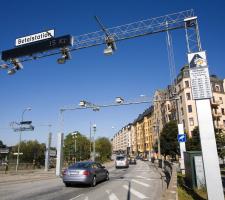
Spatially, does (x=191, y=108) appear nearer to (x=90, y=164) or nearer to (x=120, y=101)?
(x=120, y=101)

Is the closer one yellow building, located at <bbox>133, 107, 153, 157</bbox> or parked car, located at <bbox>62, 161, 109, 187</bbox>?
parked car, located at <bbox>62, 161, 109, 187</bbox>

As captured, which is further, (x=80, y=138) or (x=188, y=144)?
(x=80, y=138)

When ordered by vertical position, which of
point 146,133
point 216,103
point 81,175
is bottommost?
point 81,175

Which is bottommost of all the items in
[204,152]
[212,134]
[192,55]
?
[204,152]

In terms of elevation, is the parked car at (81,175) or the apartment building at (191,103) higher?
the apartment building at (191,103)

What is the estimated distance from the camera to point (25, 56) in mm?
15234

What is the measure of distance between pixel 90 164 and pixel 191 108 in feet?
154

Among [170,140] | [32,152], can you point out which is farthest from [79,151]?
[170,140]

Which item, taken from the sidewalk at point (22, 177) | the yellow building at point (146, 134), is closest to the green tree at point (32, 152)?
the sidewalk at point (22, 177)

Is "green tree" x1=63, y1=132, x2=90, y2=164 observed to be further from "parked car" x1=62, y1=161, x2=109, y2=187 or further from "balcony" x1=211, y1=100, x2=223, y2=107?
"parked car" x1=62, y1=161, x2=109, y2=187

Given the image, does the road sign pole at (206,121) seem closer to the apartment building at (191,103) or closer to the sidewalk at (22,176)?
the sidewalk at (22,176)

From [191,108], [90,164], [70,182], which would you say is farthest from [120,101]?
[191,108]

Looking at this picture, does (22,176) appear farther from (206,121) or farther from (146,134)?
(146,134)

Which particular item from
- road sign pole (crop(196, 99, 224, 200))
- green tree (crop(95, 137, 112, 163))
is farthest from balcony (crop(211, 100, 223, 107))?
road sign pole (crop(196, 99, 224, 200))
